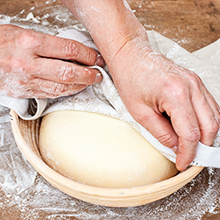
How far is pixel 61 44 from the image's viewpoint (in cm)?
63

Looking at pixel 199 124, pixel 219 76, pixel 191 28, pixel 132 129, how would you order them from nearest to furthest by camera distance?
pixel 199 124 < pixel 132 129 < pixel 219 76 < pixel 191 28

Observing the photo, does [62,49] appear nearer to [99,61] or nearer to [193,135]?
[99,61]

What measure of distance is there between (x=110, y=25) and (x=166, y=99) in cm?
24

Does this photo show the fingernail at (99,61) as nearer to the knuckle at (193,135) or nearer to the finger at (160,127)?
the finger at (160,127)

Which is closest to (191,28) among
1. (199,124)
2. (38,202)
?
(199,124)

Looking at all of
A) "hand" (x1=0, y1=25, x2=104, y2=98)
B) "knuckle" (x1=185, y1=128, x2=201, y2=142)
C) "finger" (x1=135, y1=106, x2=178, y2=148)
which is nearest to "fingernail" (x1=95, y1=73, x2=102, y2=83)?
"hand" (x1=0, y1=25, x2=104, y2=98)

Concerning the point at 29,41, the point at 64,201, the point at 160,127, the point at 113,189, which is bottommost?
the point at 64,201

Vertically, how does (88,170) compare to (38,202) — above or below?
above

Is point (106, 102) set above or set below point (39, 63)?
below

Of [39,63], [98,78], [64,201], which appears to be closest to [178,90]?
[98,78]

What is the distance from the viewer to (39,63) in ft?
2.01

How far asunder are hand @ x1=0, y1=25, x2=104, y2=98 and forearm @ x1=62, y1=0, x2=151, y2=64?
0.18 feet

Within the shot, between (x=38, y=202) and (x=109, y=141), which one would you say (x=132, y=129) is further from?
(x=38, y=202)

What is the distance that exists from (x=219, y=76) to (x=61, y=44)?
1.79 ft
